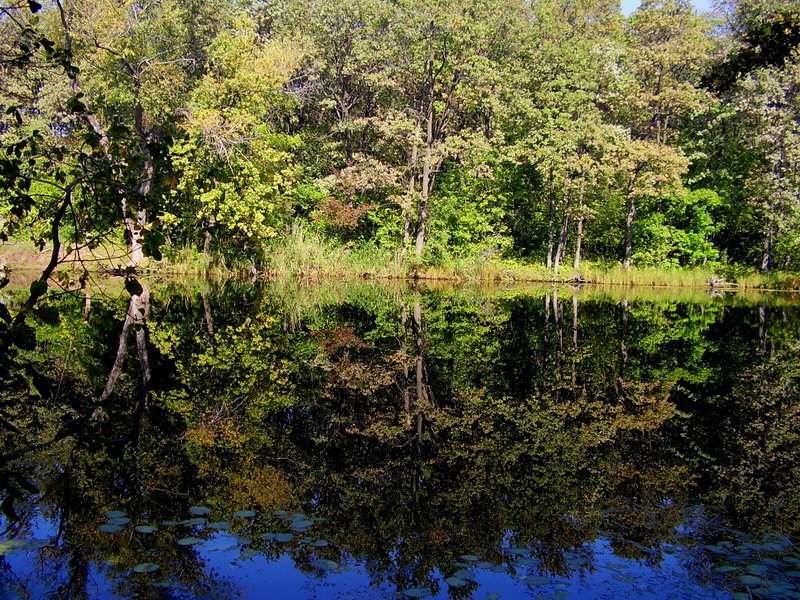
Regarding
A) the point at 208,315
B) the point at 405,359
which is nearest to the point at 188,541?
the point at 405,359

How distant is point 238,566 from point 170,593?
18.5 inches

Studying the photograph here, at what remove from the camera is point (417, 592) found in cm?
360

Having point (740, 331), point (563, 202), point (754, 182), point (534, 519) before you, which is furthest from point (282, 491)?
point (754, 182)

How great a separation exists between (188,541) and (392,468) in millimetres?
2162

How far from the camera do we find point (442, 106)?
94.0ft

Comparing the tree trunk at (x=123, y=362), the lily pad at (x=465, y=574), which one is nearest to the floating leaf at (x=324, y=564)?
the lily pad at (x=465, y=574)

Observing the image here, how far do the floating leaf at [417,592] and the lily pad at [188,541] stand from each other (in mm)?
1488

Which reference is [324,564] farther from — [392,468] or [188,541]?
[392,468]

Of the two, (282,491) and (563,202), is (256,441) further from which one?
(563,202)

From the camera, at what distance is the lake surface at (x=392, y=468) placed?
3.76 meters

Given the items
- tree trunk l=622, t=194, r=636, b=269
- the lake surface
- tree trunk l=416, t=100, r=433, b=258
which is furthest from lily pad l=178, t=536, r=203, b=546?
tree trunk l=622, t=194, r=636, b=269

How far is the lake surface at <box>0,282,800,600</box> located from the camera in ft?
12.3

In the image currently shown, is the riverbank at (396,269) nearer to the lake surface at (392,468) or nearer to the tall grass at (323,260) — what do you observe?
the tall grass at (323,260)

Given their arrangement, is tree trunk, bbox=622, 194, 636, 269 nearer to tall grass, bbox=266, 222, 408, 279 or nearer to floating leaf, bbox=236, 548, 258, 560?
tall grass, bbox=266, 222, 408, 279
